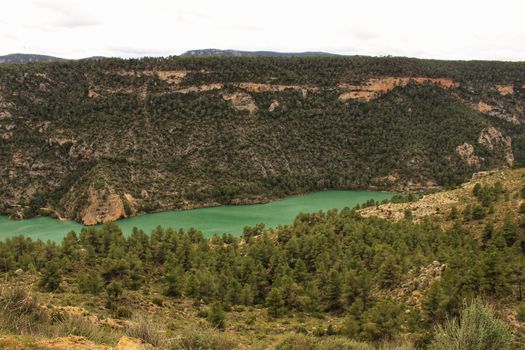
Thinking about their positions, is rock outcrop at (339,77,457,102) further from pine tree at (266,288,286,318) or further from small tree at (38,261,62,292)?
small tree at (38,261,62,292)

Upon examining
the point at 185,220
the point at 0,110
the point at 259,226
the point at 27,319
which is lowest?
the point at 185,220

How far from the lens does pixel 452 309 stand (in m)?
22.4

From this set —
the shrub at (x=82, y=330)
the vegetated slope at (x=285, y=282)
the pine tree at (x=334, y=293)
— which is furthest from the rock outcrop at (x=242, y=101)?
the shrub at (x=82, y=330)

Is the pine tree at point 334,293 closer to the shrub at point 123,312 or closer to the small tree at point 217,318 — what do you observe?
the small tree at point 217,318

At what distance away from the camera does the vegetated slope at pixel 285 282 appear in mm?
20062

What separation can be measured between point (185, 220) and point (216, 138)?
90.4ft

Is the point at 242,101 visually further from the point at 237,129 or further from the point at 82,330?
the point at 82,330

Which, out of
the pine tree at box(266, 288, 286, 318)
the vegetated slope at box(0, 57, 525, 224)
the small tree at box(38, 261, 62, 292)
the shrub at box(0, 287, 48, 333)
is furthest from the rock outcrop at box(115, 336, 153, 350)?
the vegetated slope at box(0, 57, 525, 224)

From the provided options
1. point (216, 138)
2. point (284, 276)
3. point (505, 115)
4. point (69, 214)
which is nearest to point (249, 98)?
point (216, 138)

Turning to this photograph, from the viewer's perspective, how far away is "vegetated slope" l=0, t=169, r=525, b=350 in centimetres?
2006

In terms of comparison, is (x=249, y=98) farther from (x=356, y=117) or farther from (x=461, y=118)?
(x=461, y=118)

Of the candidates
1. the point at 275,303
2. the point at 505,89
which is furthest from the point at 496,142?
the point at 275,303

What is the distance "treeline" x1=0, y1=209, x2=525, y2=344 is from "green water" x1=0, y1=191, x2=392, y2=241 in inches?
1112

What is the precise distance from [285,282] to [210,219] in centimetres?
4942
